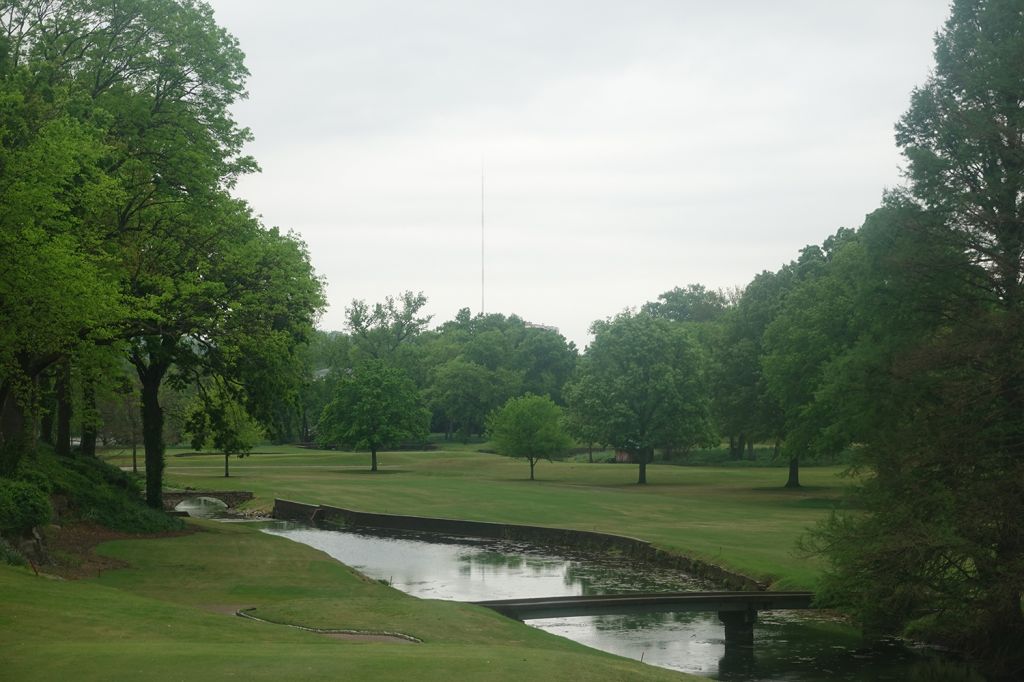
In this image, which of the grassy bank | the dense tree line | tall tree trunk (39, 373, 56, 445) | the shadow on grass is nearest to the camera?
Answer: the grassy bank

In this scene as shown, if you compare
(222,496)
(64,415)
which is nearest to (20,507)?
(64,415)

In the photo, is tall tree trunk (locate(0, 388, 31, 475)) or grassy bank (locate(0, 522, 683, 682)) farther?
tall tree trunk (locate(0, 388, 31, 475))

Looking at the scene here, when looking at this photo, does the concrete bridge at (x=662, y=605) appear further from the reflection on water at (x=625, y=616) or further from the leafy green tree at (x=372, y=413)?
the leafy green tree at (x=372, y=413)

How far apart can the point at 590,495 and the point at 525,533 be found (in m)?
17.1

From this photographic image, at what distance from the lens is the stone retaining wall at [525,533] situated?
3234cm

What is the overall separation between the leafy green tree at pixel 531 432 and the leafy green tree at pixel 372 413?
11429mm

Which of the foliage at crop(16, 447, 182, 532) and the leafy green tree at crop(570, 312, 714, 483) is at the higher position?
the leafy green tree at crop(570, 312, 714, 483)

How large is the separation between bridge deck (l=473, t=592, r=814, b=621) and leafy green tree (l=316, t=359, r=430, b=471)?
2343 inches

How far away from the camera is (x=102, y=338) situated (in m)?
28.0

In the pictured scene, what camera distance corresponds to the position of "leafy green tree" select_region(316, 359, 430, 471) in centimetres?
8494

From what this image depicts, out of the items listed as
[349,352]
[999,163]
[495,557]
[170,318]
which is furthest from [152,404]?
[349,352]

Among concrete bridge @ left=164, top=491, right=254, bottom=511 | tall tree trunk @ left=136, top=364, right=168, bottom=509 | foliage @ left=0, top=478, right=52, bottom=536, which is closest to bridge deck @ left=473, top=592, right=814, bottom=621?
foliage @ left=0, top=478, right=52, bottom=536

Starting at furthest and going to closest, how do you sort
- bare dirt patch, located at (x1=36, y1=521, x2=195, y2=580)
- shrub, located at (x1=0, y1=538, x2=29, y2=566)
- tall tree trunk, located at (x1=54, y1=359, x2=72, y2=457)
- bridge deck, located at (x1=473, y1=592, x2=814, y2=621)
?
tall tree trunk, located at (x1=54, y1=359, x2=72, y2=457), bridge deck, located at (x1=473, y1=592, x2=814, y2=621), bare dirt patch, located at (x1=36, y1=521, x2=195, y2=580), shrub, located at (x1=0, y1=538, x2=29, y2=566)

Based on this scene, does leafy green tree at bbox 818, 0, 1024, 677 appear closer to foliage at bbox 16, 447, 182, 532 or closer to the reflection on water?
the reflection on water
